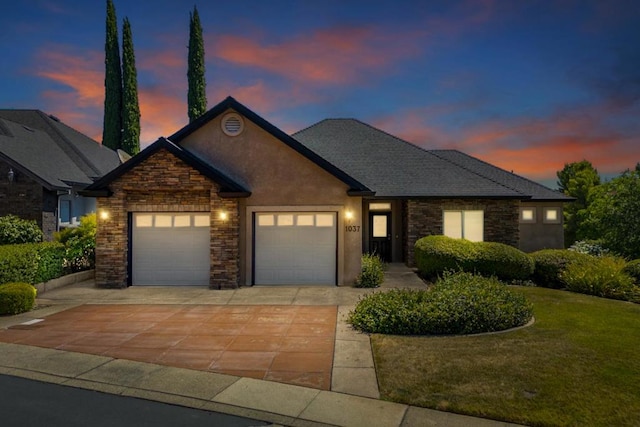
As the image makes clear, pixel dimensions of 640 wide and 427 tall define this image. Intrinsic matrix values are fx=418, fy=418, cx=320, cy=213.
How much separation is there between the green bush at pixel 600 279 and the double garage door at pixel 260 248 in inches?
343

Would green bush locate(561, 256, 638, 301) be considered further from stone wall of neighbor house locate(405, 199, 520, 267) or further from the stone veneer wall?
the stone veneer wall

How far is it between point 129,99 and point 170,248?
128ft

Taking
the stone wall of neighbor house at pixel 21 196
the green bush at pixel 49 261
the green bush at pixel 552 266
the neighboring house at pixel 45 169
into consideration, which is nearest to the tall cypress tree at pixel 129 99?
the neighboring house at pixel 45 169

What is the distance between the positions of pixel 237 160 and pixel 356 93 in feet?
36.3

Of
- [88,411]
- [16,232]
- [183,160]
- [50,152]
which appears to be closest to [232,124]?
[183,160]

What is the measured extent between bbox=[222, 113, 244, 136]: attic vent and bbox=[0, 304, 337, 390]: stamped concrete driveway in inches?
265

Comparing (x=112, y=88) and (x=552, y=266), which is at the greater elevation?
(x=112, y=88)

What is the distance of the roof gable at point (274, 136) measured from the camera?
598 inches

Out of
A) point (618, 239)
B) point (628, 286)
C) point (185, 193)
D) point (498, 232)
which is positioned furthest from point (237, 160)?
point (618, 239)

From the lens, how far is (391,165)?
73.4ft

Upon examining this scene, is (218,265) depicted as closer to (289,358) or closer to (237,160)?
(237,160)

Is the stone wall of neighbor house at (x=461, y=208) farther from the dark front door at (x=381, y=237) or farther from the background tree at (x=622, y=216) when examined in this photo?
the background tree at (x=622, y=216)

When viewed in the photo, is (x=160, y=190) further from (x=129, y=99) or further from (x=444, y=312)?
(x=129, y=99)

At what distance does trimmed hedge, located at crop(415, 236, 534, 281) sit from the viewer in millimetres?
16188
